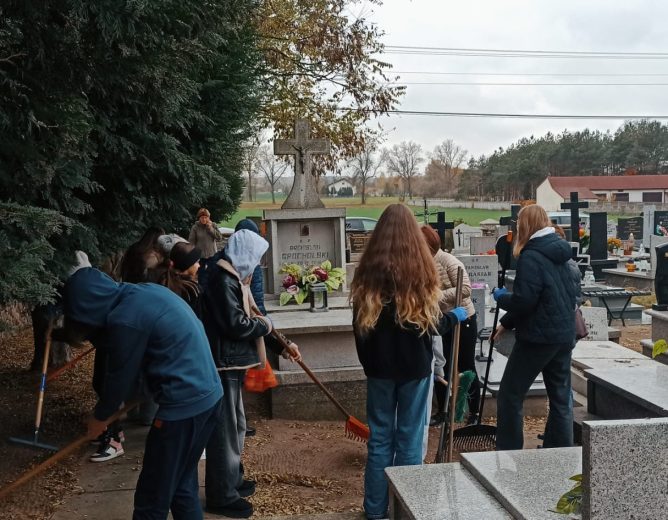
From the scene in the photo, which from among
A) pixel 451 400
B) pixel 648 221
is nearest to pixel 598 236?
pixel 648 221

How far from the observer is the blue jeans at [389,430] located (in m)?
4.03

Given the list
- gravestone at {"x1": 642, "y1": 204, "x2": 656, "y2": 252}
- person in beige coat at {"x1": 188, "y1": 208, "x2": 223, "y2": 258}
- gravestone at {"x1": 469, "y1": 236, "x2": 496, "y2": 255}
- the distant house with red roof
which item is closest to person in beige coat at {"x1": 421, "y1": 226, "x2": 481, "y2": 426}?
person in beige coat at {"x1": 188, "y1": 208, "x2": 223, "y2": 258}

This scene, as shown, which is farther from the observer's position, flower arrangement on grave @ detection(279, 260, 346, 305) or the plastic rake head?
flower arrangement on grave @ detection(279, 260, 346, 305)

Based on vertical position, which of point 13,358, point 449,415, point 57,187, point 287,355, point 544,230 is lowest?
point 13,358

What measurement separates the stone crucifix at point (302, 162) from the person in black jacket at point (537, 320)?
4616 millimetres

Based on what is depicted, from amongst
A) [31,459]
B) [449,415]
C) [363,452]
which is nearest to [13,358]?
[31,459]

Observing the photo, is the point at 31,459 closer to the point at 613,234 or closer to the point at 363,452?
the point at 363,452

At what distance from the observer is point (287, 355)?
5.02m

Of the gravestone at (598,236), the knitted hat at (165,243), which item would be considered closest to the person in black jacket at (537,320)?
the knitted hat at (165,243)

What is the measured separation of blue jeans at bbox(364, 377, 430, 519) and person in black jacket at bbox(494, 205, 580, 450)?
0.91m

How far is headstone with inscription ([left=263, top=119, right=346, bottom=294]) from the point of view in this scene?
28.6 ft

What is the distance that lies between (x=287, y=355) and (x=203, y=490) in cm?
107

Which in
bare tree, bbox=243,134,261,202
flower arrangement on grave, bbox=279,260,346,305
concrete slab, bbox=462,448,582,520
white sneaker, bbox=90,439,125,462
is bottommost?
white sneaker, bbox=90,439,125,462

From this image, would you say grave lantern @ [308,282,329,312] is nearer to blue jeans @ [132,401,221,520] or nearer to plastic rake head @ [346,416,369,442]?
plastic rake head @ [346,416,369,442]
